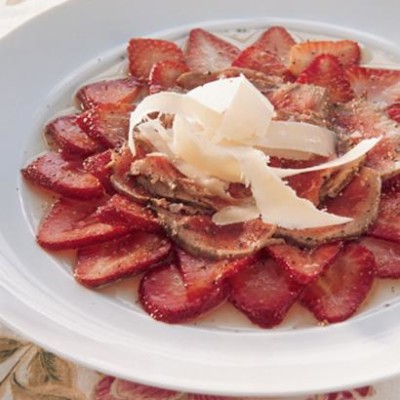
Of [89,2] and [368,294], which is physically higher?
[89,2]

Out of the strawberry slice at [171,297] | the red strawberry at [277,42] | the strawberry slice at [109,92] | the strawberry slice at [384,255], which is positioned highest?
the strawberry slice at [109,92]

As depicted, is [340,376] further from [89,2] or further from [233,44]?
[89,2]

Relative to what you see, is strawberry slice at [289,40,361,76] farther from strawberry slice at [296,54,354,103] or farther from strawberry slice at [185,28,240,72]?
strawberry slice at [185,28,240,72]

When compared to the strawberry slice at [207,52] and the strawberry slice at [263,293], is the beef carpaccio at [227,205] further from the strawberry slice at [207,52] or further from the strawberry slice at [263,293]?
the strawberry slice at [207,52]

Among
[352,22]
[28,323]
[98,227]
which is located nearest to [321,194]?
[98,227]

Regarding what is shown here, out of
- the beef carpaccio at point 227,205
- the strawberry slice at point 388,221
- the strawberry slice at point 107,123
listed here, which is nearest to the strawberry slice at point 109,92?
the beef carpaccio at point 227,205

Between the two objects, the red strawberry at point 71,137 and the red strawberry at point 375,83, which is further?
the red strawberry at point 375,83
